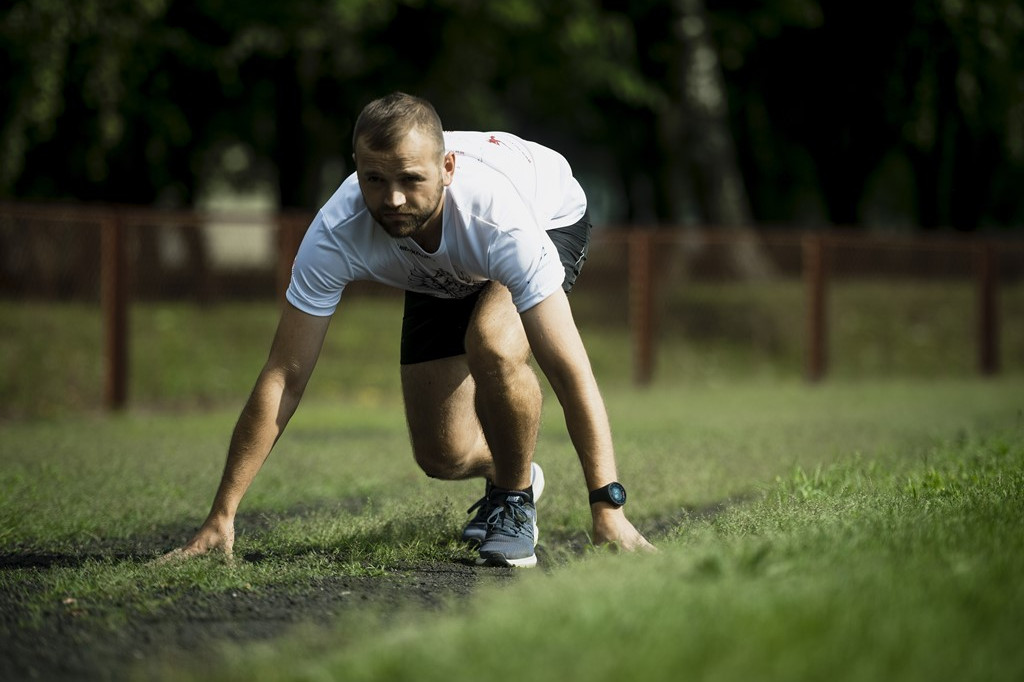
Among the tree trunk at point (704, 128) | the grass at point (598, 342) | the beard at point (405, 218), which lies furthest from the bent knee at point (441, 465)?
the tree trunk at point (704, 128)

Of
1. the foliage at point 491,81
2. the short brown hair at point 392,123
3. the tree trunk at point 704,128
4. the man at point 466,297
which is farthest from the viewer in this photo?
the tree trunk at point 704,128

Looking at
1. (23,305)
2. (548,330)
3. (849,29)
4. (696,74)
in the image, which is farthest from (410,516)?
(849,29)

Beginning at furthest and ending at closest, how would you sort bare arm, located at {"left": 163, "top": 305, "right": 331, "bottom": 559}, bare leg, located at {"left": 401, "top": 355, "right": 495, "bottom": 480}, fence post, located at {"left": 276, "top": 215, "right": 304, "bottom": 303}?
fence post, located at {"left": 276, "top": 215, "right": 304, "bottom": 303} → bare leg, located at {"left": 401, "top": 355, "right": 495, "bottom": 480} → bare arm, located at {"left": 163, "top": 305, "right": 331, "bottom": 559}

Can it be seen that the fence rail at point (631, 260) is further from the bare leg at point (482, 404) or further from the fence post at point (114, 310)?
the bare leg at point (482, 404)

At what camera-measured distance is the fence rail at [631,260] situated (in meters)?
12.2

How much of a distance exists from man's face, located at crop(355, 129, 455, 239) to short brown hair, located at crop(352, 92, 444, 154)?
21 mm

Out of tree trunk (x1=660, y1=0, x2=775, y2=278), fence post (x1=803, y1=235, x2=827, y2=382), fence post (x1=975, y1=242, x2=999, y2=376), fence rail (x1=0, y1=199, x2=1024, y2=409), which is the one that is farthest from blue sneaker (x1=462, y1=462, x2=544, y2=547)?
tree trunk (x1=660, y1=0, x2=775, y2=278)

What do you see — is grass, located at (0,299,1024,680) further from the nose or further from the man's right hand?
the nose

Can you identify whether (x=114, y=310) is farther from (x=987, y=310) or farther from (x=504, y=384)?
(x=987, y=310)

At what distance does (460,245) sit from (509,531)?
1.10 meters

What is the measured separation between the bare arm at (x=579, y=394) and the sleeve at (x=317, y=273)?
711mm

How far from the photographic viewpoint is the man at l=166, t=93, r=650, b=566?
14.3 feet

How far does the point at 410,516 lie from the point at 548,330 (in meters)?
1.35

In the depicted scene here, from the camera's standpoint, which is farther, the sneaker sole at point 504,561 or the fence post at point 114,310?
the fence post at point 114,310
